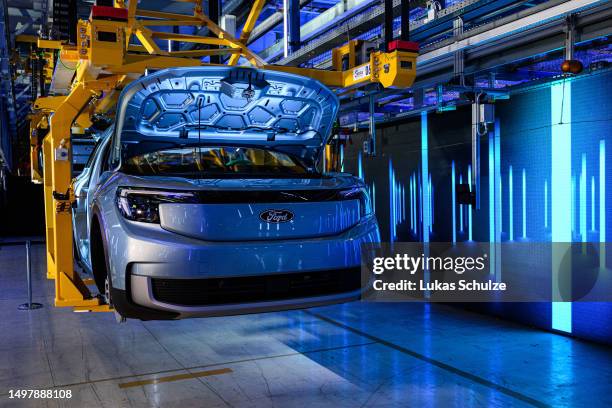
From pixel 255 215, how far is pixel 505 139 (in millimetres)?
3488

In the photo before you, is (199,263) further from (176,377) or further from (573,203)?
(573,203)

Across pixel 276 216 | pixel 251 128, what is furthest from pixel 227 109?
pixel 276 216

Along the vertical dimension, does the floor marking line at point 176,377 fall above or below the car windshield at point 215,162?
below

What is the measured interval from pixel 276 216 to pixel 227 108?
1.09m

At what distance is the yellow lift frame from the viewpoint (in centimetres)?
349

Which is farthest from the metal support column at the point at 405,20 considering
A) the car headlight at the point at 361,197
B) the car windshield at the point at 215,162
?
the car headlight at the point at 361,197

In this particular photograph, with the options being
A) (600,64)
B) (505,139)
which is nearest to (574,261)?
(505,139)

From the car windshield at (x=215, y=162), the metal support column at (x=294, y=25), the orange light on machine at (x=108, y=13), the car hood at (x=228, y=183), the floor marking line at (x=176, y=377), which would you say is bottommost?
the floor marking line at (x=176, y=377)

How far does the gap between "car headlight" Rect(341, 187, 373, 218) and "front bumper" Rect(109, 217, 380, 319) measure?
1.20 feet

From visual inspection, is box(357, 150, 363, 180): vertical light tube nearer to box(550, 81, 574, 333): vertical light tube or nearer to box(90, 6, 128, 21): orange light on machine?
box(550, 81, 574, 333): vertical light tube

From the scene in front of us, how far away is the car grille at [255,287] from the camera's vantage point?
271 cm

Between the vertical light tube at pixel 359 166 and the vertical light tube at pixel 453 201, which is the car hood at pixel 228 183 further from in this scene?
the vertical light tube at pixel 359 166

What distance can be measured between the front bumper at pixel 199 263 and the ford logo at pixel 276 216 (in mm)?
112

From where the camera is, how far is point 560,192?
479cm
